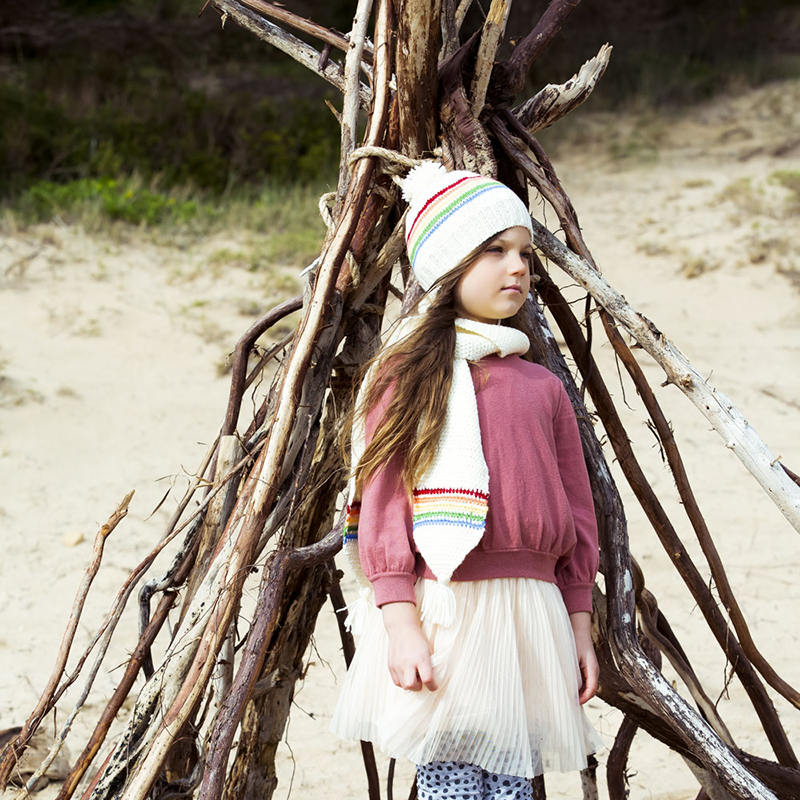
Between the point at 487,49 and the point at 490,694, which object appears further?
the point at 487,49

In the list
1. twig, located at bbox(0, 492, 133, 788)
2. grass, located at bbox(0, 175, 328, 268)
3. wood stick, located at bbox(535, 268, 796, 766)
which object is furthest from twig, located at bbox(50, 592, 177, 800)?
grass, located at bbox(0, 175, 328, 268)

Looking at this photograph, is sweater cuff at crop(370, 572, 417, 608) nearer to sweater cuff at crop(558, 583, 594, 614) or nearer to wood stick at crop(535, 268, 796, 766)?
sweater cuff at crop(558, 583, 594, 614)

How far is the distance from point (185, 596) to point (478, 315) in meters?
0.68

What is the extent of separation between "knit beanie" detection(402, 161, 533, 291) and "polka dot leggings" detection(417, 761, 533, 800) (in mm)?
673

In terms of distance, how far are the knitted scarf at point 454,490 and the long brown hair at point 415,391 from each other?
0.01 meters

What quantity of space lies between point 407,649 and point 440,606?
68 millimetres

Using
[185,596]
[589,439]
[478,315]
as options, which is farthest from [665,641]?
[185,596]

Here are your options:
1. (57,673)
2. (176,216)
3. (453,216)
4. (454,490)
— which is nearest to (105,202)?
(176,216)

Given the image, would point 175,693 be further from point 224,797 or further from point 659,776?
point 659,776

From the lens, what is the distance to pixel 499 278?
1281 millimetres

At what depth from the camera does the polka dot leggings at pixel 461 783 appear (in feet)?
→ 4.18

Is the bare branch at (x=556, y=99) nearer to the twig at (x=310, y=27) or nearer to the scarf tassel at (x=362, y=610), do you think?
the twig at (x=310, y=27)

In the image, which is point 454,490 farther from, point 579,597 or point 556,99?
point 556,99

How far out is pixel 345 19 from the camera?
9.55 meters
